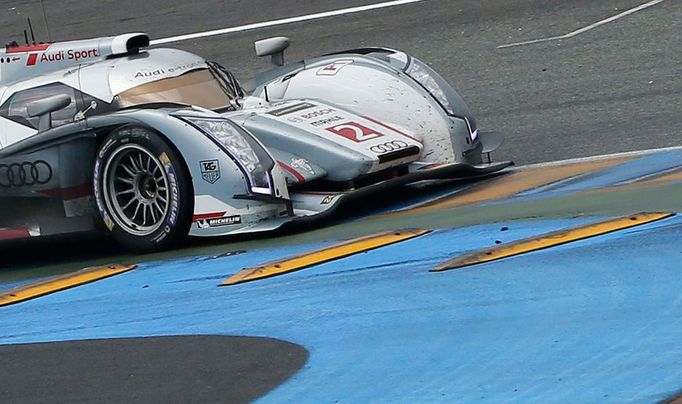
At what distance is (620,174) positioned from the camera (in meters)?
7.85

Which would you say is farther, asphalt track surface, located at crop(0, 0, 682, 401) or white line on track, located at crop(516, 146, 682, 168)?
asphalt track surface, located at crop(0, 0, 682, 401)

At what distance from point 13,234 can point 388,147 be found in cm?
211

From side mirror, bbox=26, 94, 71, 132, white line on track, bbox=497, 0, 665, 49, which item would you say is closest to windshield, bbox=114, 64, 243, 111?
side mirror, bbox=26, 94, 71, 132

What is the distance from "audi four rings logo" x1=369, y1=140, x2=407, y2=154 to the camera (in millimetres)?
7637

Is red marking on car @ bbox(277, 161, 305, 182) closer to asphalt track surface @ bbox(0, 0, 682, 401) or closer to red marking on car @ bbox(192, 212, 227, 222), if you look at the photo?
asphalt track surface @ bbox(0, 0, 682, 401)

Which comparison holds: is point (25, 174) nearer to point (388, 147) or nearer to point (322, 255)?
point (322, 255)

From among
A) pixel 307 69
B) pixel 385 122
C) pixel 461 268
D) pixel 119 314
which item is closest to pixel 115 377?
pixel 119 314

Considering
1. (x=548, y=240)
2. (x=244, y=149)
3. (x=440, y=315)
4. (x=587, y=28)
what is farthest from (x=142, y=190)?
(x=587, y=28)

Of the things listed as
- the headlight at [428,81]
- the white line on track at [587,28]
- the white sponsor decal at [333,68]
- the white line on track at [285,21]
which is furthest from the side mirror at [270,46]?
the white line on track at [285,21]

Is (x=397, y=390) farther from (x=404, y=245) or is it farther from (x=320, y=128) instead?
(x=320, y=128)

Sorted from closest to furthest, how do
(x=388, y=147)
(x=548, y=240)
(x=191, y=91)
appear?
(x=548, y=240), (x=388, y=147), (x=191, y=91)

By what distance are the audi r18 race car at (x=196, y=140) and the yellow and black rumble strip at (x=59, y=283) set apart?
0.25 metres

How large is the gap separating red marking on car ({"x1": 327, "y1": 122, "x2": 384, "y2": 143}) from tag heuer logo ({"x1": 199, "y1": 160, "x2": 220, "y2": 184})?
87cm

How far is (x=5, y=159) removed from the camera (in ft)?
24.5
